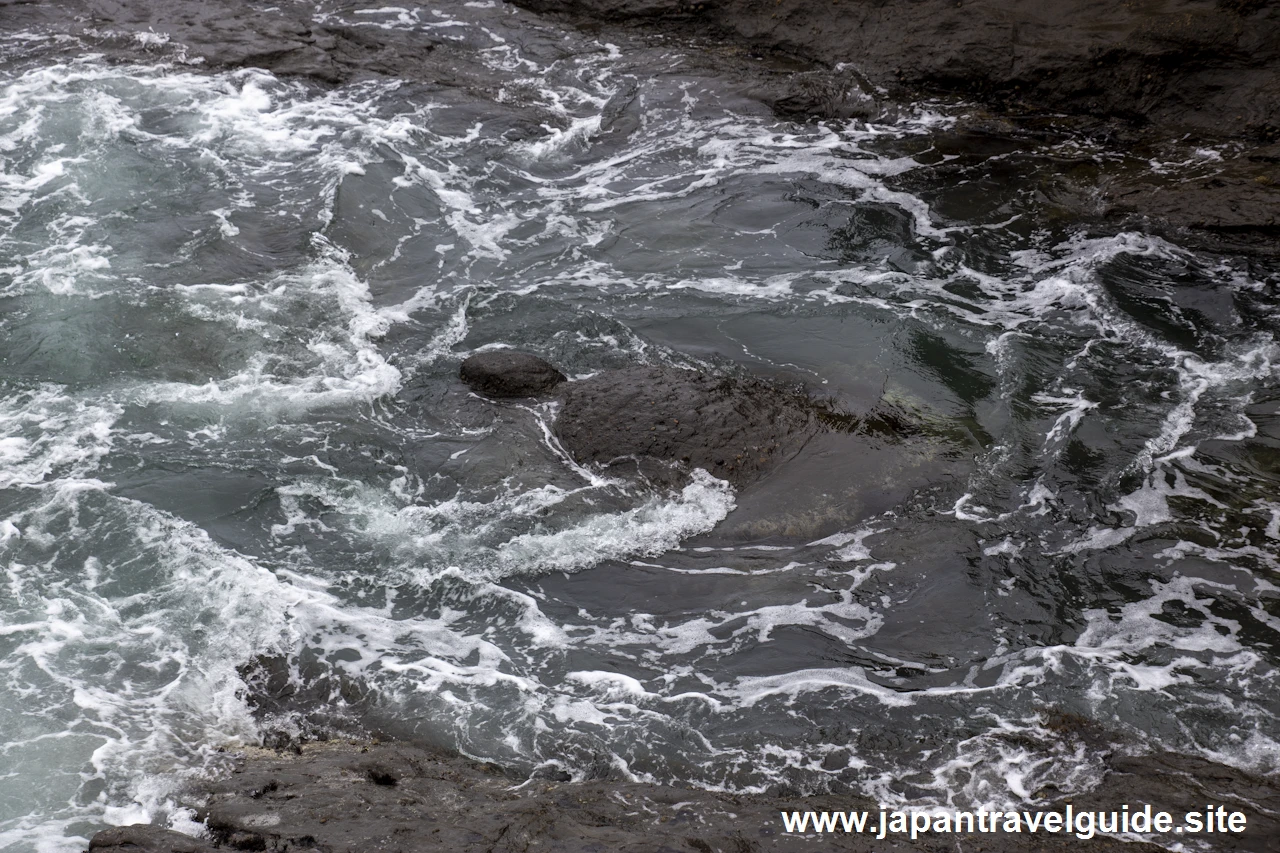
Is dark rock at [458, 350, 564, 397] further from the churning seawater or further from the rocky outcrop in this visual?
the rocky outcrop

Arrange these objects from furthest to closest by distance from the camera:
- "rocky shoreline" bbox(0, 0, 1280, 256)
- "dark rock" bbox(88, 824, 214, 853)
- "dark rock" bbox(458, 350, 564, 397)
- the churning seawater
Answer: "rocky shoreline" bbox(0, 0, 1280, 256)
"dark rock" bbox(458, 350, 564, 397)
the churning seawater
"dark rock" bbox(88, 824, 214, 853)

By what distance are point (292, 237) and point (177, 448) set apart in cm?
336

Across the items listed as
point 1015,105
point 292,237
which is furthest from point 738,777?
point 1015,105

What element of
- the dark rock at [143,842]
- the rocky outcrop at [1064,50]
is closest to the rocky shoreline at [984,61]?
the rocky outcrop at [1064,50]

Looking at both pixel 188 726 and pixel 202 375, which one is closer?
pixel 188 726

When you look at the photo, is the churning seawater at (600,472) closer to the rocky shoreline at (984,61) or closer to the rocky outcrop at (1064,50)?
the rocky shoreline at (984,61)

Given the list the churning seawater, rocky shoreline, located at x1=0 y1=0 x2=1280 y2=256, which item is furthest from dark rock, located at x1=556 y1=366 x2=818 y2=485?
rocky shoreline, located at x1=0 y1=0 x2=1280 y2=256

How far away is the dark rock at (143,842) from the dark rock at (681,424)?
172 inches

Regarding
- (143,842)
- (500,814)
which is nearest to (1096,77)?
(500,814)

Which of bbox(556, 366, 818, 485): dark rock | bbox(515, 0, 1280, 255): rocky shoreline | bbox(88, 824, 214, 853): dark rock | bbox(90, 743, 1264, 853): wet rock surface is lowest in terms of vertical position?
bbox(90, 743, 1264, 853): wet rock surface

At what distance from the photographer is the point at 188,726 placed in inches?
268

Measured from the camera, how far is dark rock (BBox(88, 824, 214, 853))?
210 inches

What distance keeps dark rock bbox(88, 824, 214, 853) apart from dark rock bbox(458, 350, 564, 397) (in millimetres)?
4922

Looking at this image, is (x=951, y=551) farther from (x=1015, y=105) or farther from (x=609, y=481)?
(x=1015, y=105)
